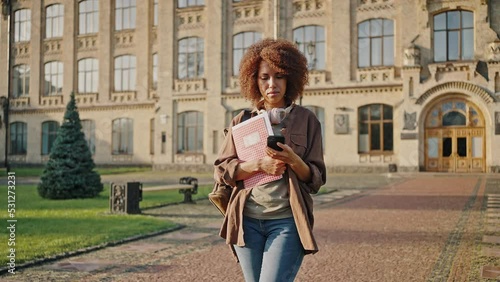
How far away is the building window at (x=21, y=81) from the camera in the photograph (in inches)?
1592

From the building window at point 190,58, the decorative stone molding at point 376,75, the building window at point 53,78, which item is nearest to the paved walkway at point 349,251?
the decorative stone molding at point 376,75

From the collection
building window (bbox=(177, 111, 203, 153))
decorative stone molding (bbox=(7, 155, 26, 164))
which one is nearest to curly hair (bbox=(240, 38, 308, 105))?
building window (bbox=(177, 111, 203, 153))

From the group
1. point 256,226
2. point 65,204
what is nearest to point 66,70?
point 65,204

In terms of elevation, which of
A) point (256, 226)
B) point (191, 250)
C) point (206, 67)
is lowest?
point (191, 250)

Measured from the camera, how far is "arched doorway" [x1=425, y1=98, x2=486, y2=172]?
88.6 feet

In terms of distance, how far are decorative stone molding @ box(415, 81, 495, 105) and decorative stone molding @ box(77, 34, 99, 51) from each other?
2363 centimetres

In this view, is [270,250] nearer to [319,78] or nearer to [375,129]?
[375,129]

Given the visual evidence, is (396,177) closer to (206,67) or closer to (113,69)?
(206,67)

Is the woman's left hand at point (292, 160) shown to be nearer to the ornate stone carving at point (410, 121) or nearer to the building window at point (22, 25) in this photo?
the ornate stone carving at point (410, 121)

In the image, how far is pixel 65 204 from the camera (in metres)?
13.7

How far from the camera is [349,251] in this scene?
7.71 meters

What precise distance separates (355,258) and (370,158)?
22.5 meters

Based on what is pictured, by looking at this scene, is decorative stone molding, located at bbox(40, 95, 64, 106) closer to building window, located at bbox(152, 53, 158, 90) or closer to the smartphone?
building window, located at bbox(152, 53, 158, 90)

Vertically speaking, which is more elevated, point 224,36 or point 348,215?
point 224,36
